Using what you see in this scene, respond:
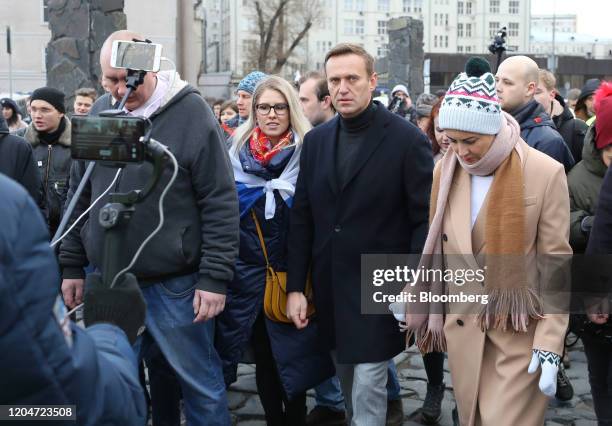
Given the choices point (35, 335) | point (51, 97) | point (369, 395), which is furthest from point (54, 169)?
point (35, 335)

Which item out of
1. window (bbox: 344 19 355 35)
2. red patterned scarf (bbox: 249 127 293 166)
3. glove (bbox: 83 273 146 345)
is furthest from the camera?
window (bbox: 344 19 355 35)

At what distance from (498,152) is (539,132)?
225 centimetres

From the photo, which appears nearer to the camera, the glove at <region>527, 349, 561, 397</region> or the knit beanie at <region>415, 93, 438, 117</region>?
the glove at <region>527, 349, 561, 397</region>

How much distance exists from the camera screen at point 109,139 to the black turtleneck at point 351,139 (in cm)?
177

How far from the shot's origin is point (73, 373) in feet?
6.45

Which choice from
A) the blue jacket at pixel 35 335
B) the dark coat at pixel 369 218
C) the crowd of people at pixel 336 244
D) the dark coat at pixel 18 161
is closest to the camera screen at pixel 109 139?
the crowd of people at pixel 336 244

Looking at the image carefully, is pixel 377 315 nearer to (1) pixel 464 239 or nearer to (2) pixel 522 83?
(1) pixel 464 239

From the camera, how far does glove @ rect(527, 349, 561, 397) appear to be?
3359 millimetres

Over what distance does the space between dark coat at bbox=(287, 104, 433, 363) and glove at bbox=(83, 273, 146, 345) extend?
1.95 meters

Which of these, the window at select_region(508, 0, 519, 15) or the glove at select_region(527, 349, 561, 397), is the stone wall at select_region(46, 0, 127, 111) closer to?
the glove at select_region(527, 349, 561, 397)

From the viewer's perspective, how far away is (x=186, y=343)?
4.17 m

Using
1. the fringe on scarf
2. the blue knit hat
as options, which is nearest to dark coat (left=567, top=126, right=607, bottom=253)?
the fringe on scarf

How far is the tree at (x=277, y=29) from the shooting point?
55719 mm

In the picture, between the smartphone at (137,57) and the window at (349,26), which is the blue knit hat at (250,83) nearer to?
the smartphone at (137,57)
